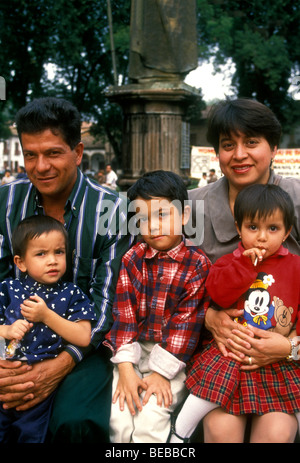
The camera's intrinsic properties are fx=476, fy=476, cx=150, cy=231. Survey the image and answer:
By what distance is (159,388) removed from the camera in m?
2.45

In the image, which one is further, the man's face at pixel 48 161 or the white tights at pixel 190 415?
the man's face at pixel 48 161

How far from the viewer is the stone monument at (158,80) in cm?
541

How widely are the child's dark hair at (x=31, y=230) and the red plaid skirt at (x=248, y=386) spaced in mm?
1081

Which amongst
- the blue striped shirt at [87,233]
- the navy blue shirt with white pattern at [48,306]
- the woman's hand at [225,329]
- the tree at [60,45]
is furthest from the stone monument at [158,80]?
the tree at [60,45]

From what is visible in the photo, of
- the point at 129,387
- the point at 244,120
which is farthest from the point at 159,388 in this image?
the point at 244,120

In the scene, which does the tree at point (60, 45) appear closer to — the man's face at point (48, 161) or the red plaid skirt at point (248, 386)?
the man's face at point (48, 161)

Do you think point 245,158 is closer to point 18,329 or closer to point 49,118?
point 49,118

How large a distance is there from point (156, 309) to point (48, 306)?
0.59m

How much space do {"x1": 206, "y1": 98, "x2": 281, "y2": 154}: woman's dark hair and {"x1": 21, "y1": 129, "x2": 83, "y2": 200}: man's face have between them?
2.96ft

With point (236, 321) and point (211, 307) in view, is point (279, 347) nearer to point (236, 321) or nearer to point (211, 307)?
point (236, 321)

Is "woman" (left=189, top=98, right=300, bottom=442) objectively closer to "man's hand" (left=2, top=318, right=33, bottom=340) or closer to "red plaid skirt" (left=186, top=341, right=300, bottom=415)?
"red plaid skirt" (left=186, top=341, right=300, bottom=415)

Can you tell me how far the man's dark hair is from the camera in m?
2.81

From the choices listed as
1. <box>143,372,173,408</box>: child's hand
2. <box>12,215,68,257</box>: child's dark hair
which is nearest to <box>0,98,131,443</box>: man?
<box>143,372,173,408</box>: child's hand

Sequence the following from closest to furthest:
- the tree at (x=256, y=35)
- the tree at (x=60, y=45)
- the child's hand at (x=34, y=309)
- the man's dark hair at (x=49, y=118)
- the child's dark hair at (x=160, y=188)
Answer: the child's hand at (x=34, y=309)
the child's dark hair at (x=160, y=188)
the man's dark hair at (x=49, y=118)
the tree at (x=60, y=45)
the tree at (x=256, y=35)
